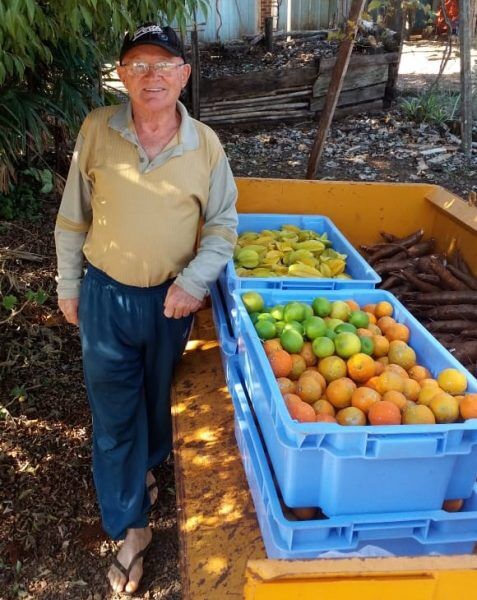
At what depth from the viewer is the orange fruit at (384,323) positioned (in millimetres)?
2230

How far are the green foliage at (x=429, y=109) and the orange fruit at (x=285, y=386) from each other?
7969 millimetres

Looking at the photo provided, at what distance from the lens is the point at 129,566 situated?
9.16 feet

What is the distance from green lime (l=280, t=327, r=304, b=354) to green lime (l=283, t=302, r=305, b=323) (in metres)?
0.16

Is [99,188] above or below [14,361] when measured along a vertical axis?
above

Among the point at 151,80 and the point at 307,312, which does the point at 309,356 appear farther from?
the point at 151,80

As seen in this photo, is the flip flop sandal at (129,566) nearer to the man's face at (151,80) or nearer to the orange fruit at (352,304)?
the orange fruit at (352,304)

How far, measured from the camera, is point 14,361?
164 inches

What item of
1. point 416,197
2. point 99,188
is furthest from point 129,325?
point 416,197

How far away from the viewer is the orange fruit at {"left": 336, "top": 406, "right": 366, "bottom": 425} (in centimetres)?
170

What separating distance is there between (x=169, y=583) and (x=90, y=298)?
153 cm

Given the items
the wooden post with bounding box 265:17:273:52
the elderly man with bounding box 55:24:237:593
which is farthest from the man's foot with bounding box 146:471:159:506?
the wooden post with bounding box 265:17:273:52

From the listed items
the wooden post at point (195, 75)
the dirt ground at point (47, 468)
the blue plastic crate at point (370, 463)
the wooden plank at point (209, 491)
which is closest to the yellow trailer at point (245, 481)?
the wooden plank at point (209, 491)

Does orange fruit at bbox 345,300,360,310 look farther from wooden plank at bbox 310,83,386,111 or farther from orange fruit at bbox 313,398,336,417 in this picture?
wooden plank at bbox 310,83,386,111

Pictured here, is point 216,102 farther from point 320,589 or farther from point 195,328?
point 320,589
